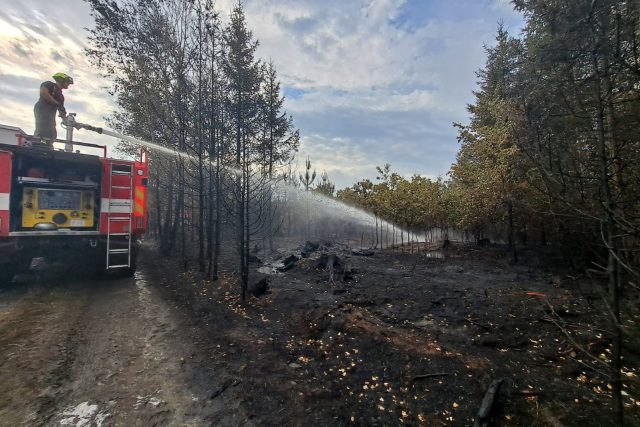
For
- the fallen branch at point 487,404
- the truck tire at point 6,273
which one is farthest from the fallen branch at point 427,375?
the truck tire at point 6,273

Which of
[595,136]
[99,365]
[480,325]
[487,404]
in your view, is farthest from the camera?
[480,325]

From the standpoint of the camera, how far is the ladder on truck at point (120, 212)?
8.38 metres

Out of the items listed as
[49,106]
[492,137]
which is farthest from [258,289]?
[492,137]

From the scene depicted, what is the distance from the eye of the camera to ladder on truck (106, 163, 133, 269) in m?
8.38

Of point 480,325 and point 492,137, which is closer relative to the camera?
point 480,325

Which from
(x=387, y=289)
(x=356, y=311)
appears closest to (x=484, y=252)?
(x=387, y=289)

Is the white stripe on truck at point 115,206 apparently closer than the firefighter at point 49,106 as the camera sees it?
No

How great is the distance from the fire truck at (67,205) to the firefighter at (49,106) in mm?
392

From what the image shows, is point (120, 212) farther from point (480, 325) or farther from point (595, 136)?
point (595, 136)

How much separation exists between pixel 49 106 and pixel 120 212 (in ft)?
11.4

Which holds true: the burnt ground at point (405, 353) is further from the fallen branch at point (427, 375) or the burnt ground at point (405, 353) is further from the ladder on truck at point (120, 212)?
the ladder on truck at point (120, 212)

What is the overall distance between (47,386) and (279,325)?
3.64 meters

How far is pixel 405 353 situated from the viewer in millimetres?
4965

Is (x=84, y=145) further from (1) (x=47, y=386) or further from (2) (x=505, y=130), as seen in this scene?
(2) (x=505, y=130)
